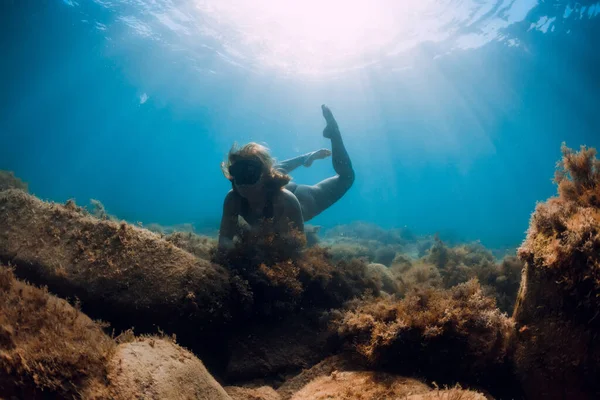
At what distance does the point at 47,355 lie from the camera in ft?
5.80

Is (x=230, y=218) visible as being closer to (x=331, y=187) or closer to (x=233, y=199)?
(x=233, y=199)

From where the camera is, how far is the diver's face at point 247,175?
17.0ft

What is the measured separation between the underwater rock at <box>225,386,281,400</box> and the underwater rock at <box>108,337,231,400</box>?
0.48 m

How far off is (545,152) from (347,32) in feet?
231

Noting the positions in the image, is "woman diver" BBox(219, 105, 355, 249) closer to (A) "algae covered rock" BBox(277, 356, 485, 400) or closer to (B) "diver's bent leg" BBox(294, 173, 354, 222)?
(B) "diver's bent leg" BBox(294, 173, 354, 222)

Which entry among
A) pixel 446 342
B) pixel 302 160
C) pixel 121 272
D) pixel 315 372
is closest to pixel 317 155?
pixel 302 160

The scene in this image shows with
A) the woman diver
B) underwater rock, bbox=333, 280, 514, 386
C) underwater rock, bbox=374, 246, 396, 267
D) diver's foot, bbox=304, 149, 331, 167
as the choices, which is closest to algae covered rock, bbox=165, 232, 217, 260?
the woman diver

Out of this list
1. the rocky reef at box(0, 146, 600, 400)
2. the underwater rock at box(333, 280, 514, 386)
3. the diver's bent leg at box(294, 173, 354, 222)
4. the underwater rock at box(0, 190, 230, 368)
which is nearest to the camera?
the rocky reef at box(0, 146, 600, 400)

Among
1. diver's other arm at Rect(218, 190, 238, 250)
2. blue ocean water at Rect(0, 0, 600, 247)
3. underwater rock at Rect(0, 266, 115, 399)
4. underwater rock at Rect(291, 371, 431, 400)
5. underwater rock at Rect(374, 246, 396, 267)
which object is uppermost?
blue ocean water at Rect(0, 0, 600, 247)

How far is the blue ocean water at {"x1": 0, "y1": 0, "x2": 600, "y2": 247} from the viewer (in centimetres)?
2623

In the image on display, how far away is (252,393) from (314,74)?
141 feet

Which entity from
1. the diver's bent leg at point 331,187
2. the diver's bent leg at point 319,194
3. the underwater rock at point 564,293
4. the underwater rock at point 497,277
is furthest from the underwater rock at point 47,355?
the diver's bent leg at point 331,187

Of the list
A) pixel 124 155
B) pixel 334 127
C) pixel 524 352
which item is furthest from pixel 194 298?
pixel 124 155

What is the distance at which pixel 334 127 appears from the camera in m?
9.16
